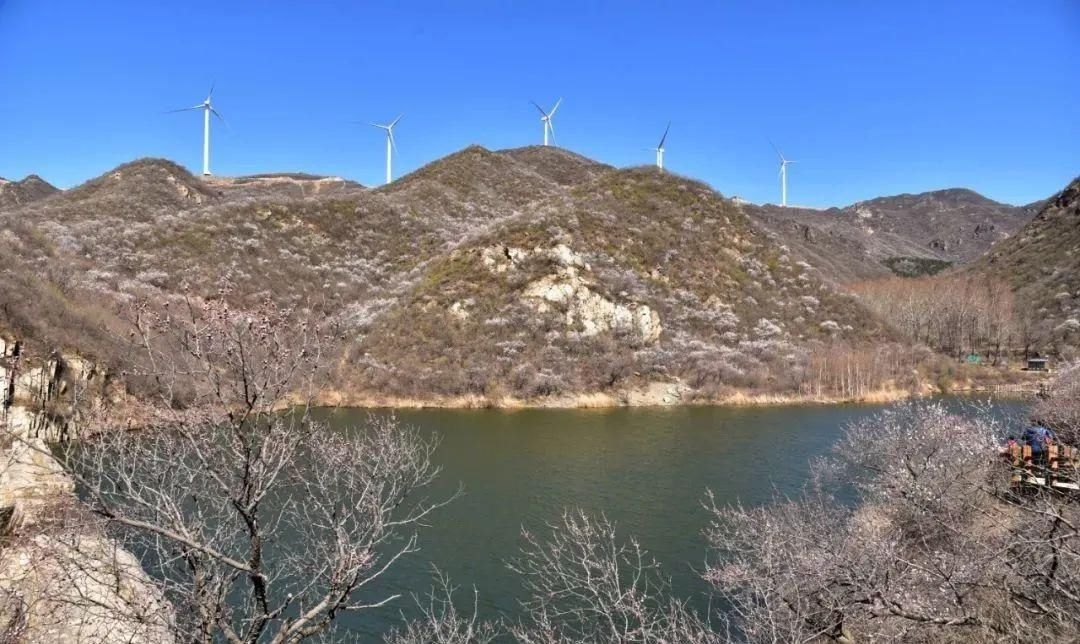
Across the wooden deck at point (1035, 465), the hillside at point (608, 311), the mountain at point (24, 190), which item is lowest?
the wooden deck at point (1035, 465)

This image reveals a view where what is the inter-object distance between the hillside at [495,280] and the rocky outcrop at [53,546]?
246 inches

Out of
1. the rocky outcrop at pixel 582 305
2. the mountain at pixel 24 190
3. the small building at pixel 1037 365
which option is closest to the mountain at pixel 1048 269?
the small building at pixel 1037 365

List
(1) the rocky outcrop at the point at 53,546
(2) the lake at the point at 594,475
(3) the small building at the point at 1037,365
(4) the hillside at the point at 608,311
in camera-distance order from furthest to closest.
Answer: (3) the small building at the point at 1037,365
(4) the hillside at the point at 608,311
(2) the lake at the point at 594,475
(1) the rocky outcrop at the point at 53,546

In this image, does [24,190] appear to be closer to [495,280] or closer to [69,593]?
[495,280]

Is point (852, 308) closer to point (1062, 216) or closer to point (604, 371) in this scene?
point (604, 371)

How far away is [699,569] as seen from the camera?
60.8 feet

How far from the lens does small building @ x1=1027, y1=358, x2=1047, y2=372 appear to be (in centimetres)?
6506

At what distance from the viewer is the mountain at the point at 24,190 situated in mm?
110519

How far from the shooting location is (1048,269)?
86.2m

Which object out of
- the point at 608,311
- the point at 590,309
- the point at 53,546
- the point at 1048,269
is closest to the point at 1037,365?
the point at 1048,269

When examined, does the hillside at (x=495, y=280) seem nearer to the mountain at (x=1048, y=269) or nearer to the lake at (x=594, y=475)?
the lake at (x=594, y=475)

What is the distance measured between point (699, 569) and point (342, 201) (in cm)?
8071

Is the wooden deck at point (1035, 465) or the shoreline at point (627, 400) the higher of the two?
the wooden deck at point (1035, 465)

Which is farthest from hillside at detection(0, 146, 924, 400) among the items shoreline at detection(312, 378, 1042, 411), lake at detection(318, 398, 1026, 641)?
lake at detection(318, 398, 1026, 641)
